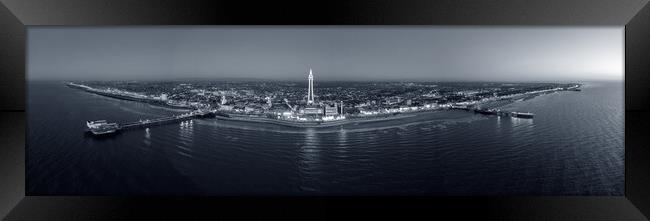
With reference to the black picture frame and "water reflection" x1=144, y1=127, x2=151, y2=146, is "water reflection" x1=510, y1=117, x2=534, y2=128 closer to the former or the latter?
the black picture frame

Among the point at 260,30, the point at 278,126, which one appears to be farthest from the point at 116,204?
the point at 260,30

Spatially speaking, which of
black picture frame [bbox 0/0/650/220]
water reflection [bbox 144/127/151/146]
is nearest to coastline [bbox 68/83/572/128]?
water reflection [bbox 144/127/151/146]

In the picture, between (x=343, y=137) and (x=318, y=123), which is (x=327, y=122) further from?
(x=343, y=137)

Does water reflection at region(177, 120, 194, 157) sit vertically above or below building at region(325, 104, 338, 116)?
below

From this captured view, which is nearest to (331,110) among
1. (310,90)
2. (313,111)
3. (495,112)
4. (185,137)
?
(313,111)

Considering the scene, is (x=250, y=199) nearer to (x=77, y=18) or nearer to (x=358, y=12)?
(x=358, y=12)

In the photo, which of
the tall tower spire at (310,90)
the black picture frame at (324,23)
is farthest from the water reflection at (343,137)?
the black picture frame at (324,23)
